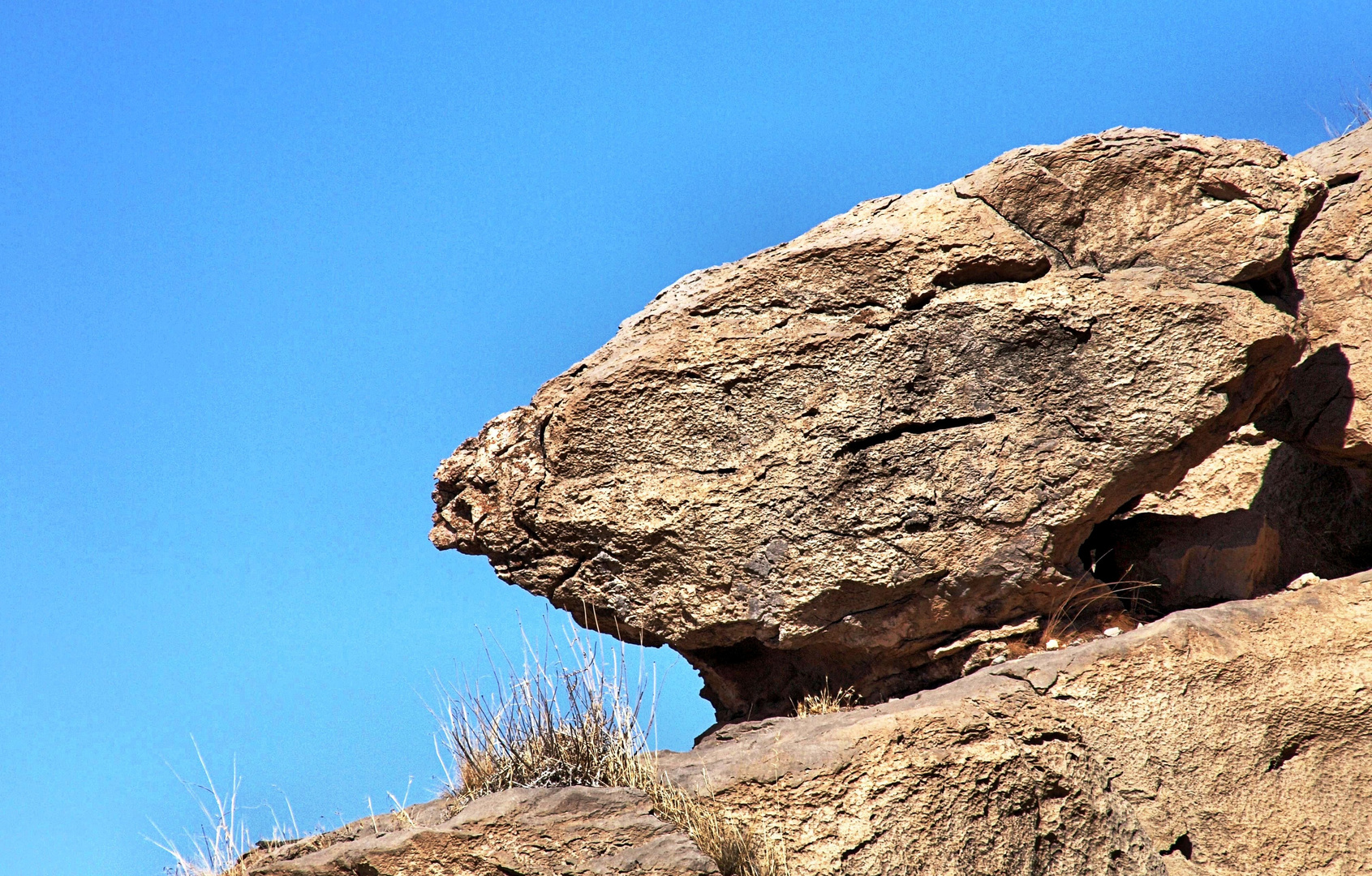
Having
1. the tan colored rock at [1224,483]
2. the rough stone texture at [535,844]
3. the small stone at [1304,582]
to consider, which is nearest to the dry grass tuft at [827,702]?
the rough stone texture at [535,844]

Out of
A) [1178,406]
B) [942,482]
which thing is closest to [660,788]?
[942,482]

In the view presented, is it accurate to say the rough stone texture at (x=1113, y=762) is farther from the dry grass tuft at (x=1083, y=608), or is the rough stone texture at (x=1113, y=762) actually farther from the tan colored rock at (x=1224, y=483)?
the tan colored rock at (x=1224, y=483)

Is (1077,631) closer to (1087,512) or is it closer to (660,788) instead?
(1087,512)

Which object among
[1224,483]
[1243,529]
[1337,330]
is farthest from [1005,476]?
[1337,330]

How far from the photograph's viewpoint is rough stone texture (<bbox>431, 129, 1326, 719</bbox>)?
579 centimetres

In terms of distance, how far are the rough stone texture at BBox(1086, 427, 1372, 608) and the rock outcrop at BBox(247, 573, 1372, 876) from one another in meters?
0.62

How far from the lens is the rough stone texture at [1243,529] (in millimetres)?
6125

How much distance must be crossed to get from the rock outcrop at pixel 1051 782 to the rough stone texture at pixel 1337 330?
111cm

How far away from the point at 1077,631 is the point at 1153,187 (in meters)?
2.23

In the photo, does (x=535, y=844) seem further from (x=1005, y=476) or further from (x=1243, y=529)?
(x=1243, y=529)

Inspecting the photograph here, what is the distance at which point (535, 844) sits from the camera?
4664 millimetres

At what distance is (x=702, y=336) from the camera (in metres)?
6.13

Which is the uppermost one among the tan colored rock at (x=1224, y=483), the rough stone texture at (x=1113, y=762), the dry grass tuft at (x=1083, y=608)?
the tan colored rock at (x=1224, y=483)

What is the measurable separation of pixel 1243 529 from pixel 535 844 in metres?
3.85
